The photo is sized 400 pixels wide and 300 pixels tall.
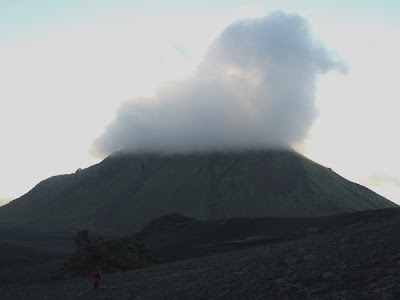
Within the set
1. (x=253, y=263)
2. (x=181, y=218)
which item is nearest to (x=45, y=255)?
(x=181, y=218)

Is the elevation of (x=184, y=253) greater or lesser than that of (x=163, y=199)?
lesser

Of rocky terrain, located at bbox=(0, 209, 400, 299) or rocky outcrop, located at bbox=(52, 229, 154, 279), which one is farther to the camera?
rocky outcrop, located at bbox=(52, 229, 154, 279)

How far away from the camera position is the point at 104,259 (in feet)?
159

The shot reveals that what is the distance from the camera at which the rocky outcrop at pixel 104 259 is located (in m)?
46.8

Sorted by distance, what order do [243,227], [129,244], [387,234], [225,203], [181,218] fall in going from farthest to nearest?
[225,203] → [181,218] → [243,227] → [129,244] → [387,234]

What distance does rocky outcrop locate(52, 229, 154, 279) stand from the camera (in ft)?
153

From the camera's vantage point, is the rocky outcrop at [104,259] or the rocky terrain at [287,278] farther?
the rocky outcrop at [104,259]

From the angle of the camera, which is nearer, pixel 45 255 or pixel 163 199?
pixel 45 255

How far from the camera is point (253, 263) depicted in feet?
94.8

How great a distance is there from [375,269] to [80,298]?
18441 millimetres

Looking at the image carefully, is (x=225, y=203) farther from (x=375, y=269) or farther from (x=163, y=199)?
(x=375, y=269)

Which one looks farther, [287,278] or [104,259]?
[104,259]

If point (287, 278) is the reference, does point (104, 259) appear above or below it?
below

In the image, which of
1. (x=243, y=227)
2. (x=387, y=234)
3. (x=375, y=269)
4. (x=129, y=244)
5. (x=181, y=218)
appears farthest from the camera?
(x=181, y=218)
